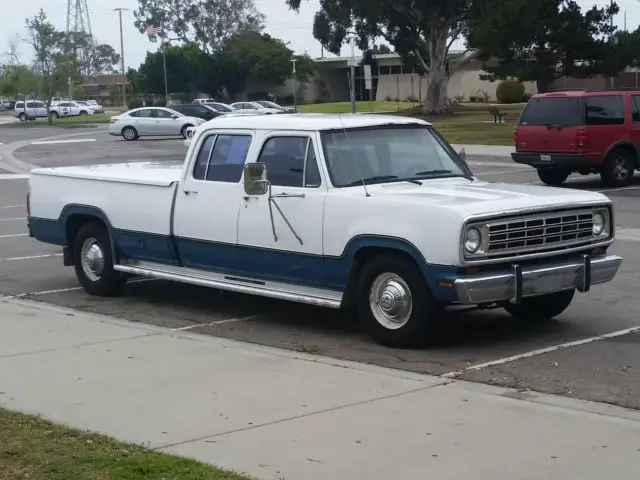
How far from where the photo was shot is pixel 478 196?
8898 millimetres

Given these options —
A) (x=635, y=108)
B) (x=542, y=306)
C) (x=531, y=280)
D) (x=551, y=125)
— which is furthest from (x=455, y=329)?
(x=635, y=108)

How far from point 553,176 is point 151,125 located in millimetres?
29780

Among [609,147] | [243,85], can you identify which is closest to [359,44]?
[243,85]

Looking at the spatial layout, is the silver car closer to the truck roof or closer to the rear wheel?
the rear wheel

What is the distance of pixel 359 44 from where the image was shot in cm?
6544

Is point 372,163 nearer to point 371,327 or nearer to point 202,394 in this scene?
point 371,327

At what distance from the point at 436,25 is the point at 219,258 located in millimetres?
53618

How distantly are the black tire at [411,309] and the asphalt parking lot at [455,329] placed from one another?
0.35ft

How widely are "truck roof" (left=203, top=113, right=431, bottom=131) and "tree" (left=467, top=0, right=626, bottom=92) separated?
39.4 metres

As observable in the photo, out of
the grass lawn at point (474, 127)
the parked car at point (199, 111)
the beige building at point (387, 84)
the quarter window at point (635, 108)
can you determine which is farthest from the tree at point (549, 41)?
the quarter window at point (635, 108)

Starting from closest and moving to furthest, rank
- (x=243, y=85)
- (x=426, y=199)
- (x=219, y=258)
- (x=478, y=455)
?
(x=478, y=455) → (x=426, y=199) → (x=219, y=258) → (x=243, y=85)

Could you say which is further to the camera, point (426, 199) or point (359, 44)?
point (359, 44)

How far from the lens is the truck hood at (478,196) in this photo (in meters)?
8.57

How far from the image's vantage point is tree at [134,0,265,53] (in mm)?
112500
